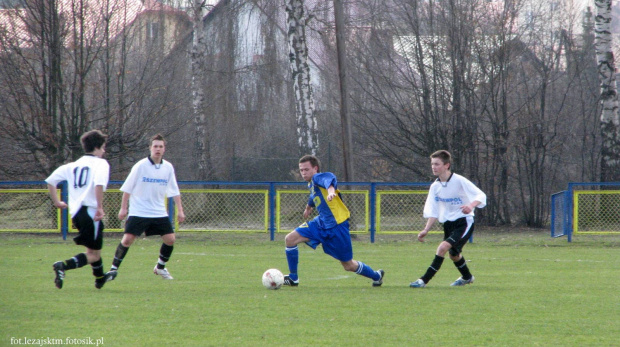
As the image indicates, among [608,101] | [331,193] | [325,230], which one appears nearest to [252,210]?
[325,230]

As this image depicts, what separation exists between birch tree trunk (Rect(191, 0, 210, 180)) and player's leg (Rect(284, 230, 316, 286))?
16.8m

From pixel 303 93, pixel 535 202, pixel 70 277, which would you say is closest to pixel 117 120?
pixel 303 93

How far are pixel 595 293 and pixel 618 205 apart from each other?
10575mm

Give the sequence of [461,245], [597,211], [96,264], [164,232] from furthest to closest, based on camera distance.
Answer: [597,211] < [164,232] < [461,245] < [96,264]

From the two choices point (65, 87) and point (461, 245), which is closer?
point (461, 245)

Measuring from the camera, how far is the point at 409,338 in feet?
16.3

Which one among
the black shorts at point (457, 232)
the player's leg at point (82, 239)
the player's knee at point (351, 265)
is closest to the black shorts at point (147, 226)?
the player's leg at point (82, 239)

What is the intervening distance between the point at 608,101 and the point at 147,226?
15086 millimetres

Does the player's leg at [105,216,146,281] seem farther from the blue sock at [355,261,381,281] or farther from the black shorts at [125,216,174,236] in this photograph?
the blue sock at [355,261,381,281]

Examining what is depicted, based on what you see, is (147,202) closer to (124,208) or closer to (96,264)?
(124,208)

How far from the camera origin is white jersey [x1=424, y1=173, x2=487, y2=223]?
8.17 m

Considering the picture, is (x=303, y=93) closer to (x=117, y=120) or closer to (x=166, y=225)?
(x=117, y=120)

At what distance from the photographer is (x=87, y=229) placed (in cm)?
724

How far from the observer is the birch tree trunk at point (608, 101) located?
63.0 ft
